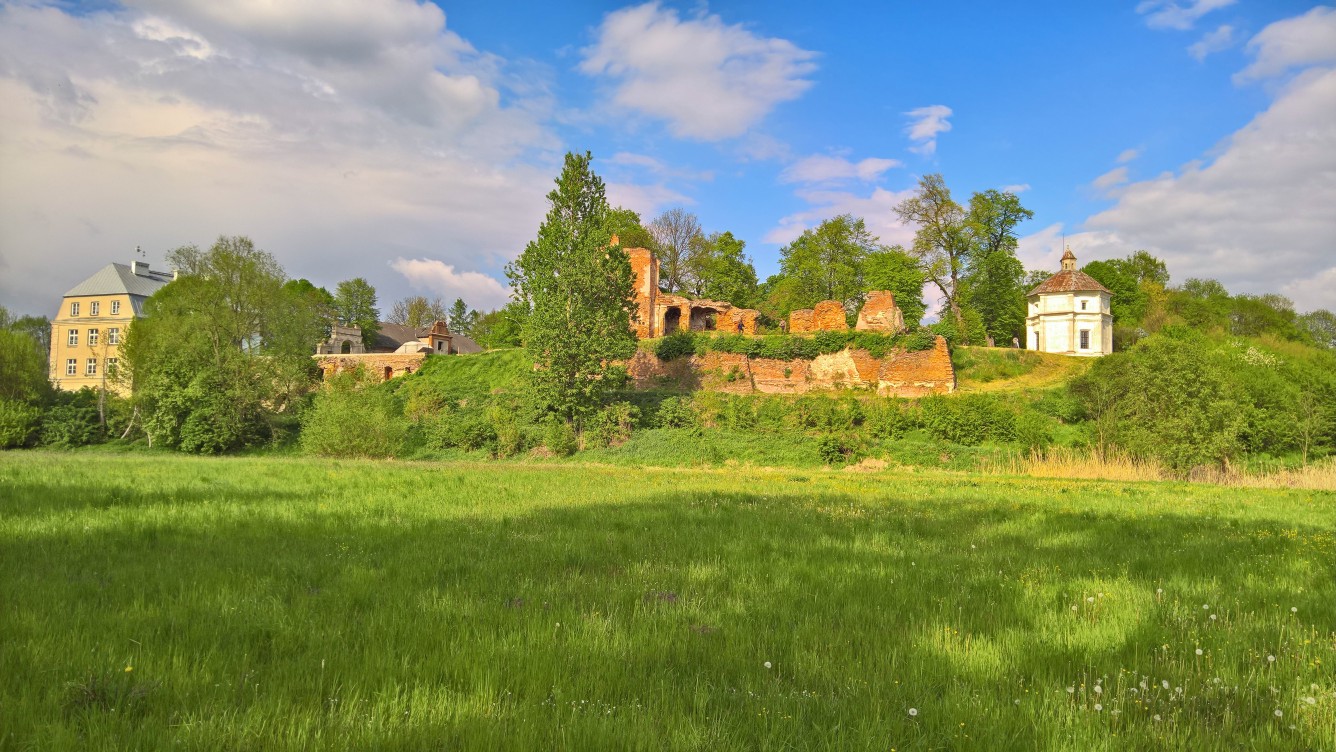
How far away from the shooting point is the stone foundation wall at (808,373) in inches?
1534

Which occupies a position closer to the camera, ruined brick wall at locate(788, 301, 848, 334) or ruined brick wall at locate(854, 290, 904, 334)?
ruined brick wall at locate(854, 290, 904, 334)

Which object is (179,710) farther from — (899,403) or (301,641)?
(899,403)

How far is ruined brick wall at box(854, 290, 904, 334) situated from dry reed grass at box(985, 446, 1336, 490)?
51.8 ft

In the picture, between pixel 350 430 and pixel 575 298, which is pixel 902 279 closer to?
pixel 575 298

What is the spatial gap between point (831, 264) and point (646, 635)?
192 feet

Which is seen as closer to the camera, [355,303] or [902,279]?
[902,279]

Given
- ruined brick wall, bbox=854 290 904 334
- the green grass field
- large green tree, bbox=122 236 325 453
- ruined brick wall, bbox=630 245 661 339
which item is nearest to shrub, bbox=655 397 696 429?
ruined brick wall, bbox=854 290 904 334

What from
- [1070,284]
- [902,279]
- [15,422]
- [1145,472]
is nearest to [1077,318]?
[1070,284]

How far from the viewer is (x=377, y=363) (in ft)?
174

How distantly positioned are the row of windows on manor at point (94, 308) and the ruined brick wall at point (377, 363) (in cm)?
3277

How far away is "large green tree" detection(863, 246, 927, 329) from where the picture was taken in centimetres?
5528

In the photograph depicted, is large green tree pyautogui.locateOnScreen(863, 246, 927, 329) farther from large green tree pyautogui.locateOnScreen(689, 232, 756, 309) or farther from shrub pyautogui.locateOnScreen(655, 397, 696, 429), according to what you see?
shrub pyautogui.locateOnScreen(655, 397, 696, 429)

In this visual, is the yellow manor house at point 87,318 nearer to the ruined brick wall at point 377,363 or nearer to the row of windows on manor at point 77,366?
the row of windows on manor at point 77,366

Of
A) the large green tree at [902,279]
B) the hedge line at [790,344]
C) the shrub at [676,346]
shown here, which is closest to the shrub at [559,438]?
the shrub at [676,346]
